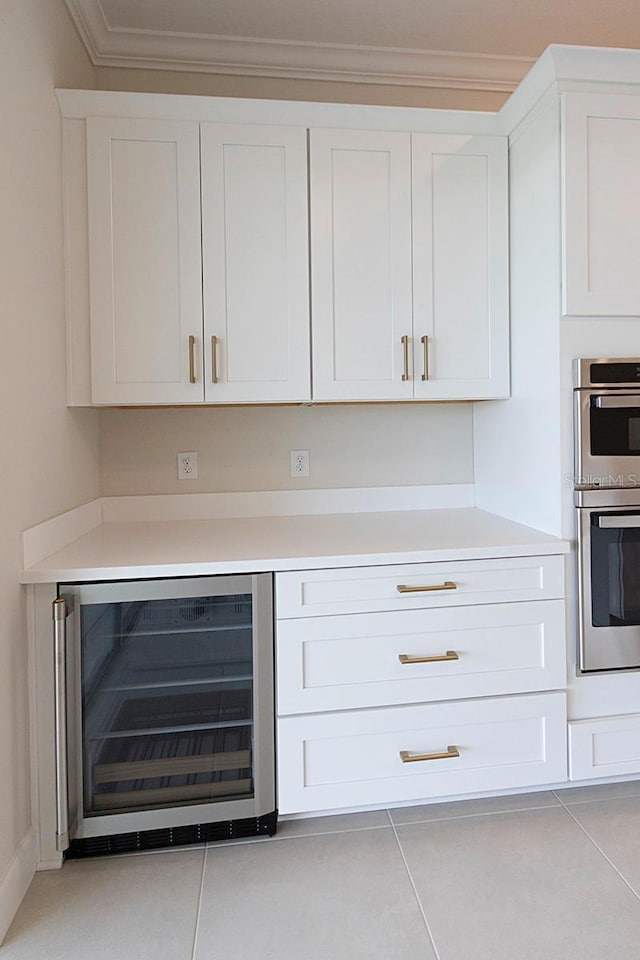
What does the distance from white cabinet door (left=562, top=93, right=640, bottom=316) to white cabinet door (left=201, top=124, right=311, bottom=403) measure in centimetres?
84

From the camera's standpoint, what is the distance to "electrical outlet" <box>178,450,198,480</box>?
2.47 m

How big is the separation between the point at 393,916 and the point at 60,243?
2115mm

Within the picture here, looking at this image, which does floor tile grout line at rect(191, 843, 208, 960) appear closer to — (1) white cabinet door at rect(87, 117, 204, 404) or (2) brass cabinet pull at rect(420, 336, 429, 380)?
(1) white cabinet door at rect(87, 117, 204, 404)

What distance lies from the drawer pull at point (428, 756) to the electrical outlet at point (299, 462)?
1.12 m

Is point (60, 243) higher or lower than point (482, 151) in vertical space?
A: lower

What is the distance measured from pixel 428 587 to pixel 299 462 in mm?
897

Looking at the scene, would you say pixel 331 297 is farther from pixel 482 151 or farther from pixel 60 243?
pixel 60 243

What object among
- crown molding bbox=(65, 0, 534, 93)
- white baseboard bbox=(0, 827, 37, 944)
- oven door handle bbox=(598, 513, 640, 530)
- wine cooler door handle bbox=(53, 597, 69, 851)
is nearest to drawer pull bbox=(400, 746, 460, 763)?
oven door handle bbox=(598, 513, 640, 530)

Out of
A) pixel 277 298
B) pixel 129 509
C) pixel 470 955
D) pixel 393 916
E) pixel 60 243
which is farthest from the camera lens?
pixel 129 509

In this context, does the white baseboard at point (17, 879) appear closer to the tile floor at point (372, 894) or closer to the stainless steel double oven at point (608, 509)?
the tile floor at point (372, 894)

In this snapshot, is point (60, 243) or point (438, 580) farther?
point (60, 243)

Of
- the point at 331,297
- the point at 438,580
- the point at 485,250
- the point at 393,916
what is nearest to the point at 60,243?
the point at 331,297

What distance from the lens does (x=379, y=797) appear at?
6.03ft

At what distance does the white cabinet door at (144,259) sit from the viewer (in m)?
2.04
